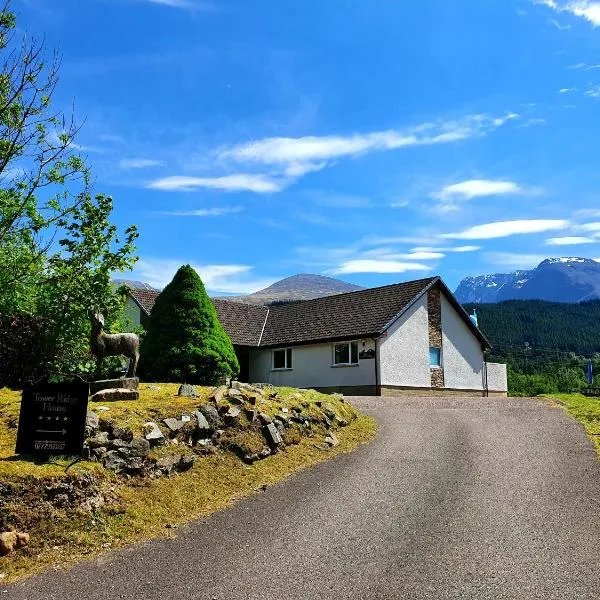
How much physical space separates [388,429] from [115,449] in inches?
358

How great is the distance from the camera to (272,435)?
13188mm

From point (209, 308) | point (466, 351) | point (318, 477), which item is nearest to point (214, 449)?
point (318, 477)

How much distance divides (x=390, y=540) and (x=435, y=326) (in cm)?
2681

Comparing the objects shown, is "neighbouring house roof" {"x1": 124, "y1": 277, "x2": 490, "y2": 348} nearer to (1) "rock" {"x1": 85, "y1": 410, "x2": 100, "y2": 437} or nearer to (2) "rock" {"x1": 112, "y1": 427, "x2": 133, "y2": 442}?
(2) "rock" {"x1": 112, "y1": 427, "x2": 133, "y2": 442}

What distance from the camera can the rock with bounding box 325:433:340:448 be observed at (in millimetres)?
14572

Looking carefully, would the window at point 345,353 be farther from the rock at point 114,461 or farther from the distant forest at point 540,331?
the distant forest at point 540,331

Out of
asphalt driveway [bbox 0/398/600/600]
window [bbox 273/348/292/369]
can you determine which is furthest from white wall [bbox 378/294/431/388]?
asphalt driveway [bbox 0/398/600/600]

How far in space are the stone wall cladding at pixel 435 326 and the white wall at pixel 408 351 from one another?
371mm

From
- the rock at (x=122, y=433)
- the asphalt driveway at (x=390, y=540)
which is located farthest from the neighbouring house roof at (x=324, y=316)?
the rock at (x=122, y=433)

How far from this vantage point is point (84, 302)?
517 inches

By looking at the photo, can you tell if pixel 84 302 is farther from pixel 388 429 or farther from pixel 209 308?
pixel 209 308

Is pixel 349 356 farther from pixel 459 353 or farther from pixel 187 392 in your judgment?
pixel 187 392

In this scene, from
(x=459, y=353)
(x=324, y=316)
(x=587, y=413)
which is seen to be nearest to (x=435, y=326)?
(x=459, y=353)

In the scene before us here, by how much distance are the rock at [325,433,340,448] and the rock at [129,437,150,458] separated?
5245 millimetres
